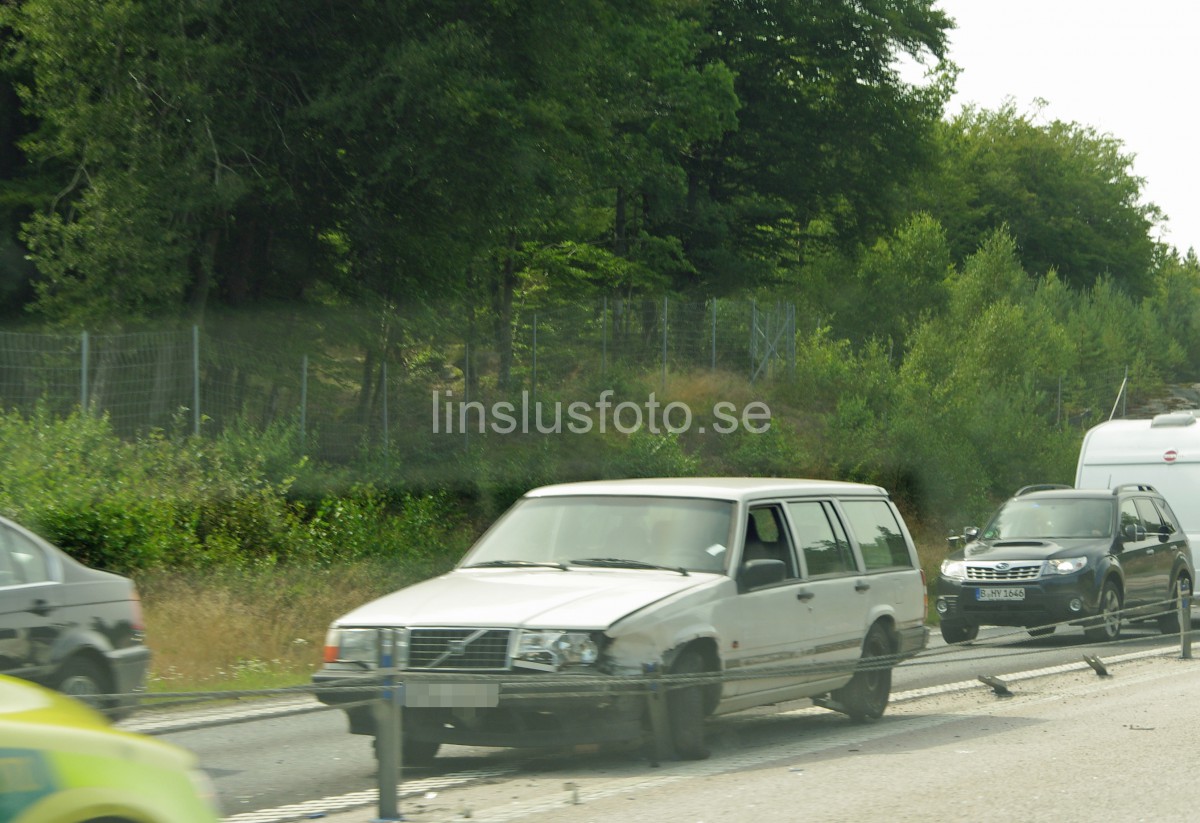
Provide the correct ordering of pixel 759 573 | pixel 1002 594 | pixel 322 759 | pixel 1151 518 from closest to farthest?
pixel 759 573, pixel 322 759, pixel 1002 594, pixel 1151 518

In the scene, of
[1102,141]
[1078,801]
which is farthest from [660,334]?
[1102,141]

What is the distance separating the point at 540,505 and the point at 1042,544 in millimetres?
10758

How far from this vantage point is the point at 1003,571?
62.5 ft

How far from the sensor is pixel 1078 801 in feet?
25.0

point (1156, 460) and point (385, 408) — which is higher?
point (385, 408)

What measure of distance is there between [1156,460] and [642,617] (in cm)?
1616

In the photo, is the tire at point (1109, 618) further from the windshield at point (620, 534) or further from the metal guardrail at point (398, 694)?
the windshield at point (620, 534)

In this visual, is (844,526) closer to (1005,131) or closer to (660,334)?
(660,334)

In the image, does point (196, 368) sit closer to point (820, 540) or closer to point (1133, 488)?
point (1133, 488)

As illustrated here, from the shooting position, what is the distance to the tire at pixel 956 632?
19.4m

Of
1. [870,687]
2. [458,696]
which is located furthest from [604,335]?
[458,696]

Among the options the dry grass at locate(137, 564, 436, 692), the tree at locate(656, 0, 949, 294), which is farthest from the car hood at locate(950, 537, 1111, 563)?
the tree at locate(656, 0, 949, 294)

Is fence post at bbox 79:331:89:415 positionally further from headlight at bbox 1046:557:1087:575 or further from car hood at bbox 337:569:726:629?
car hood at bbox 337:569:726:629

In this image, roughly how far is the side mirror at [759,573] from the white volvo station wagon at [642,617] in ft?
0.05
